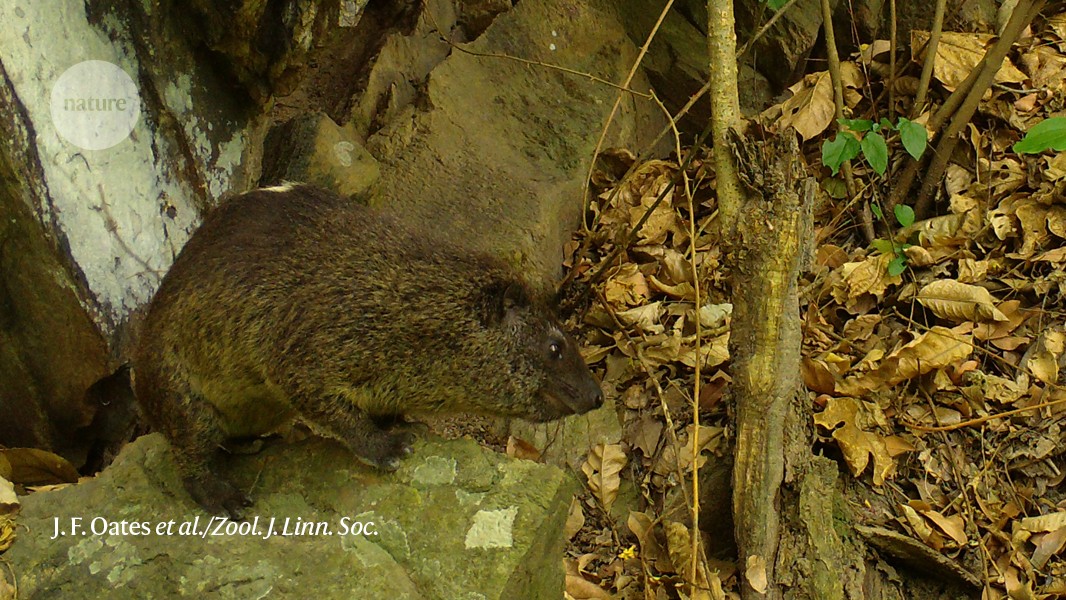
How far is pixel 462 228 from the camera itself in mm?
5898

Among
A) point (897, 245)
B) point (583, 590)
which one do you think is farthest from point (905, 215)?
point (583, 590)

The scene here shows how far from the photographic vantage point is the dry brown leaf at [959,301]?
203 inches

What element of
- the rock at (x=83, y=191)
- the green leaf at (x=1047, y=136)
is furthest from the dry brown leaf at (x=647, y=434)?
the rock at (x=83, y=191)

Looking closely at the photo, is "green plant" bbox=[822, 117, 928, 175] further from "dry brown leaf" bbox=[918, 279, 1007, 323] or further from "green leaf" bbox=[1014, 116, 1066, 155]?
"green leaf" bbox=[1014, 116, 1066, 155]

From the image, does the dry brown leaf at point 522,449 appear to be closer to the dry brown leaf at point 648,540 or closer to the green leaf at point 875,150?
the dry brown leaf at point 648,540

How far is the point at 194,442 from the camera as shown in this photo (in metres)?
4.10

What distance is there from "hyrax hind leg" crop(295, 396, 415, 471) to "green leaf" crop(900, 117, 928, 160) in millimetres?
3131

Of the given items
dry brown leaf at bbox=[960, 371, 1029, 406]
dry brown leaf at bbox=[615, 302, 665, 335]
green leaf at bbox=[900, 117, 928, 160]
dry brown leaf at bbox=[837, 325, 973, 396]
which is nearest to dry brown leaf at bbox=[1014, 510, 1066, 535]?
dry brown leaf at bbox=[960, 371, 1029, 406]

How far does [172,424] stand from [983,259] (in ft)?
14.1

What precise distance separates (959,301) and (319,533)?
3.52m

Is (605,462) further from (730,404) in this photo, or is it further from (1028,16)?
(1028,16)

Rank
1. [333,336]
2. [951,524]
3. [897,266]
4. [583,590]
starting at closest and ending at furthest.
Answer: [333,336] → [951,524] → [583,590] → [897,266]

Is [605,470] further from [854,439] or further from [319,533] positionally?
[319,533]

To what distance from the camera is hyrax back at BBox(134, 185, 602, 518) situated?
4.00 m
